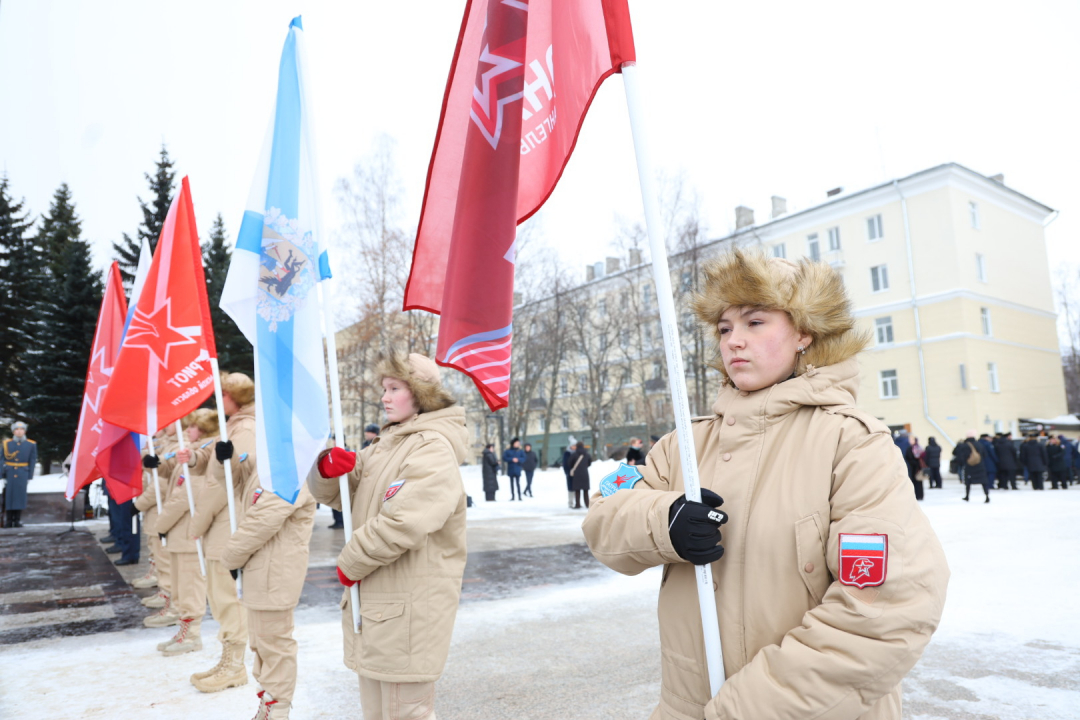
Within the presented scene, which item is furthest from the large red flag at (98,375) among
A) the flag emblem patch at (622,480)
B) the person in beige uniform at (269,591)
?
the flag emblem patch at (622,480)

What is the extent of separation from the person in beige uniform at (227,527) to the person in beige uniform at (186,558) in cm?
59

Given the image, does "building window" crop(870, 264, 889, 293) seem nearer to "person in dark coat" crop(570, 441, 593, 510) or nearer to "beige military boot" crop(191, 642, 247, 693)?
"person in dark coat" crop(570, 441, 593, 510)

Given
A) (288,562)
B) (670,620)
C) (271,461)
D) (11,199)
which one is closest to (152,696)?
(288,562)

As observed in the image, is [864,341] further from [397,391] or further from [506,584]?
[506,584]

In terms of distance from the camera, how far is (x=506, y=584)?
8938 mm

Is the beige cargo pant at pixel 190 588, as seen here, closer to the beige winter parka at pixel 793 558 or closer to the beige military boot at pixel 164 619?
the beige military boot at pixel 164 619

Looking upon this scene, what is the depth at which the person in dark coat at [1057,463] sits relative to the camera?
20750mm

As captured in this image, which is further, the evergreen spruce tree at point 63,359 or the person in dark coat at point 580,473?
the evergreen spruce tree at point 63,359

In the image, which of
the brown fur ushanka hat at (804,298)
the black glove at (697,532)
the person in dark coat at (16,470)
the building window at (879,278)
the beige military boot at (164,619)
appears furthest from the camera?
the building window at (879,278)

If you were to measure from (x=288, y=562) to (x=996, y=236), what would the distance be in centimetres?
4407

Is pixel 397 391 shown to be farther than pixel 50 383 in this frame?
No

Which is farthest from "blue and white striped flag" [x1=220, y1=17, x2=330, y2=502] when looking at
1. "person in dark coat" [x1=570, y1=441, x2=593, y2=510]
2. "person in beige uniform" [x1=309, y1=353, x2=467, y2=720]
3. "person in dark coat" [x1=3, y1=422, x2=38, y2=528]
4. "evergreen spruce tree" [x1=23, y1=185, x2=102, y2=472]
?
"evergreen spruce tree" [x1=23, y1=185, x2=102, y2=472]

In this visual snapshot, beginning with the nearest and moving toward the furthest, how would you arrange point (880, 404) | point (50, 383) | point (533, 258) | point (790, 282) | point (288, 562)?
point (790, 282)
point (288, 562)
point (50, 383)
point (533, 258)
point (880, 404)

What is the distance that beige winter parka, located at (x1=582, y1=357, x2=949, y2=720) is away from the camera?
64.8 inches
